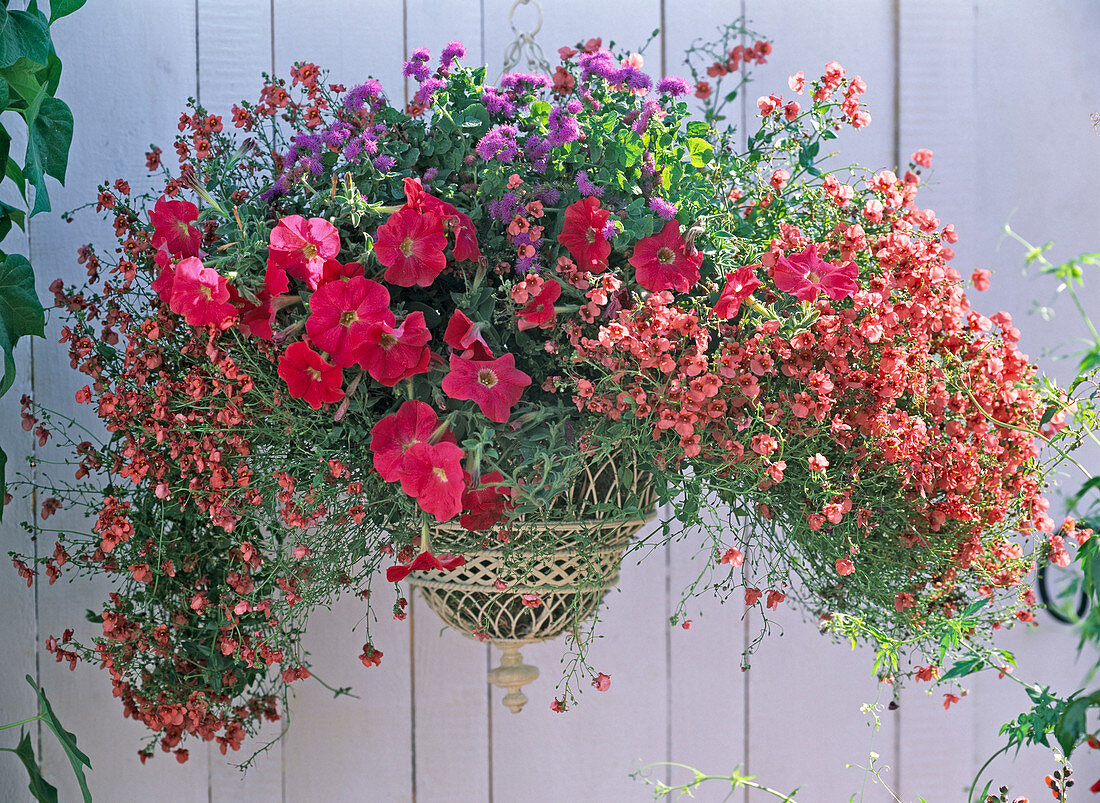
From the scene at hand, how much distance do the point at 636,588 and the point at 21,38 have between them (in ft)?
3.06

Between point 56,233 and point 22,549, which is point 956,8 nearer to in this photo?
point 56,233

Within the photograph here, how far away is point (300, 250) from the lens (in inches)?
27.8

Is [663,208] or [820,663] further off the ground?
[663,208]

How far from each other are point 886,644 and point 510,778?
61 centimetres

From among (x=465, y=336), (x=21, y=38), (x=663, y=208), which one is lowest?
(x=465, y=336)

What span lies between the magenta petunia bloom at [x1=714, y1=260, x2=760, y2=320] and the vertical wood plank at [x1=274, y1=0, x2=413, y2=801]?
66 cm

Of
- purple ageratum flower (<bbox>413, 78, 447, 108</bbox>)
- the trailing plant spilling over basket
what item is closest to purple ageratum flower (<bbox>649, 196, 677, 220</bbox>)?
the trailing plant spilling over basket

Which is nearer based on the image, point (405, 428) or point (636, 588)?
point (405, 428)

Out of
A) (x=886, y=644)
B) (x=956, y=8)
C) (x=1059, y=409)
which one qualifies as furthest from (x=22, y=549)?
(x=956, y=8)

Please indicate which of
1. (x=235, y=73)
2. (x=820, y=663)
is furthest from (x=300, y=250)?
(x=820, y=663)

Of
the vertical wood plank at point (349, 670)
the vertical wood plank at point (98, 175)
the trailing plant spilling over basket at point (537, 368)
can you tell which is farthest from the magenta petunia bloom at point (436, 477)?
the vertical wood plank at point (98, 175)

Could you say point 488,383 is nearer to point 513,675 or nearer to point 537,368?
point 537,368

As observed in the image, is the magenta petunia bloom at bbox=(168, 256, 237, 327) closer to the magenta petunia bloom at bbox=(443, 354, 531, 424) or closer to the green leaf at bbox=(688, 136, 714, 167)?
the magenta petunia bloom at bbox=(443, 354, 531, 424)

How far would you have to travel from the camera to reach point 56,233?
1.15 metres
